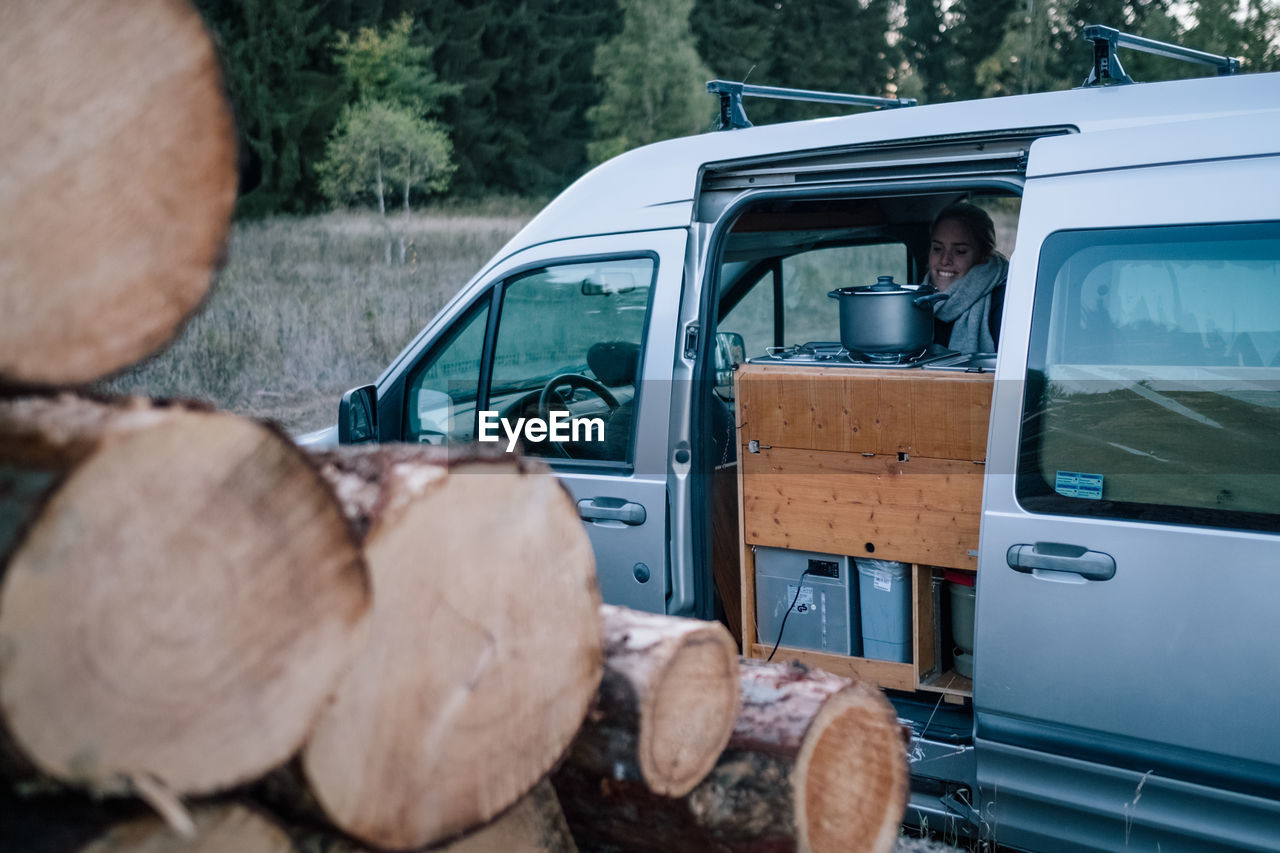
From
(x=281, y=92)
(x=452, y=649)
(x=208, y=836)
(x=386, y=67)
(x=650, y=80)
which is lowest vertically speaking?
(x=208, y=836)

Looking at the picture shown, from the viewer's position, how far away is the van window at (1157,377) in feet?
7.83

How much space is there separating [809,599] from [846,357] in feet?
2.76

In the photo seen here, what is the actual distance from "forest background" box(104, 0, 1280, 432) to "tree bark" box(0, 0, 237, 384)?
69mm

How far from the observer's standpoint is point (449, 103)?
33625 millimetres

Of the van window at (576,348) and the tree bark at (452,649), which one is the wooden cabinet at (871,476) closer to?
→ the van window at (576,348)

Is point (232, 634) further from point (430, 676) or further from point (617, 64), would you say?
point (617, 64)

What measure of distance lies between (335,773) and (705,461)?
2283mm

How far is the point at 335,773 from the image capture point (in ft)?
3.92

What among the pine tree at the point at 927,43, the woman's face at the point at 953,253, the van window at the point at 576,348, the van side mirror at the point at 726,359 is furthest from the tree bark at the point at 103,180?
the pine tree at the point at 927,43

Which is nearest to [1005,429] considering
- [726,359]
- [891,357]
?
[891,357]

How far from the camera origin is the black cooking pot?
351 centimetres

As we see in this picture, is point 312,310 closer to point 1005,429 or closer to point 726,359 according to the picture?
point 726,359

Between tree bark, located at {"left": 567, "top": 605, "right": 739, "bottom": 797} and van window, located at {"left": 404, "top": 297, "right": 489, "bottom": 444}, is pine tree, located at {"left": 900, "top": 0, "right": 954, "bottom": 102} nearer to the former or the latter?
van window, located at {"left": 404, "top": 297, "right": 489, "bottom": 444}

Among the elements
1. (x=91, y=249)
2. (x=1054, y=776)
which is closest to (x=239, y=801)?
(x=91, y=249)
